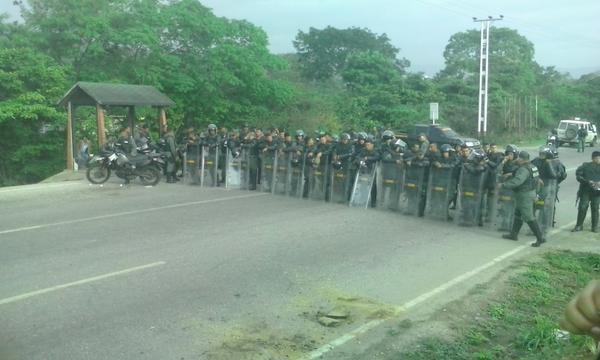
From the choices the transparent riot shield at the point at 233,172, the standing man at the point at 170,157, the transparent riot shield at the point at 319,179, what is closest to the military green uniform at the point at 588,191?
the transparent riot shield at the point at 319,179

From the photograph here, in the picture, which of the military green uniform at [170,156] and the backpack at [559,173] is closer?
the backpack at [559,173]

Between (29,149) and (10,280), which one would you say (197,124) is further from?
(10,280)

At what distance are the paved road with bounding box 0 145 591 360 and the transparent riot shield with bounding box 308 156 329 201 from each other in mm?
603

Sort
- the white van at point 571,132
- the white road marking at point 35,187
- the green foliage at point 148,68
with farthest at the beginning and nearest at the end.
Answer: the white van at point 571,132, the green foliage at point 148,68, the white road marking at point 35,187

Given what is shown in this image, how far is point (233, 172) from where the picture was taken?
16.9 metres

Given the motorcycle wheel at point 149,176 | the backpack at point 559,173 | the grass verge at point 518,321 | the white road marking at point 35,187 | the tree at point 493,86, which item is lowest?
the grass verge at point 518,321

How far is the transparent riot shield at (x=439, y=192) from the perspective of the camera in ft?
41.9

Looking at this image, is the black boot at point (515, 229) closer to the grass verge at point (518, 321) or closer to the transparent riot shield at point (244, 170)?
the grass verge at point (518, 321)

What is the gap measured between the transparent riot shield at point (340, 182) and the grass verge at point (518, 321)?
231 inches

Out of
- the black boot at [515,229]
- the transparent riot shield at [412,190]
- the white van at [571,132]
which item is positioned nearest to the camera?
the black boot at [515,229]

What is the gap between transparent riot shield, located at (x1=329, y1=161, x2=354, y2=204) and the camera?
1455 cm

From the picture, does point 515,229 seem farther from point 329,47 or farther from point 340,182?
point 329,47

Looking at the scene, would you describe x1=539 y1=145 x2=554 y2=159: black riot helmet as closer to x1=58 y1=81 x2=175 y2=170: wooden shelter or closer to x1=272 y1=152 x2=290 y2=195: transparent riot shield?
x1=272 y1=152 x2=290 y2=195: transparent riot shield

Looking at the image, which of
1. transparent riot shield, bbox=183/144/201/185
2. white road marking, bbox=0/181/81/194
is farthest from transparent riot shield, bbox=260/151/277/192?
white road marking, bbox=0/181/81/194
